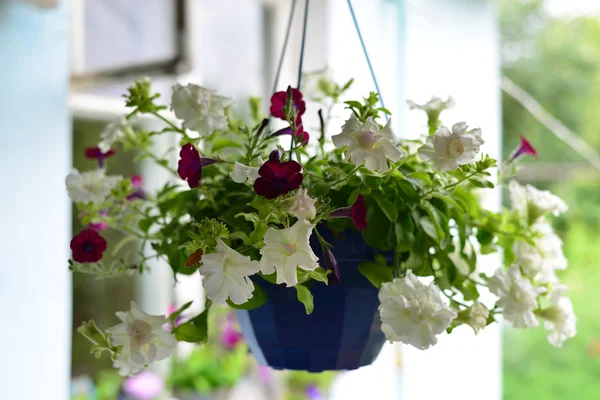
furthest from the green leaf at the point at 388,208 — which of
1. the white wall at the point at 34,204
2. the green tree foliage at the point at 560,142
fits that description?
the green tree foliage at the point at 560,142

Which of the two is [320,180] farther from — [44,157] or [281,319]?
[44,157]

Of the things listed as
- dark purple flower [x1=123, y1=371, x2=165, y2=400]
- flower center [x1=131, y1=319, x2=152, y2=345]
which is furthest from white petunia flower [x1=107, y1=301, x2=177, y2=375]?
dark purple flower [x1=123, y1=371, x2=165, y2=400]

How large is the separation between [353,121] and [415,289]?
17cm

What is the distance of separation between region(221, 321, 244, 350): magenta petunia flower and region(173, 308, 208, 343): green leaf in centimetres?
145

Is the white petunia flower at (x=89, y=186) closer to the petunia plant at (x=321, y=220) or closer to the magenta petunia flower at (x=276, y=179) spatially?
the petunia plant at (x=321, y=220)

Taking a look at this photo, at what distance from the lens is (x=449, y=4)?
1.45 meters

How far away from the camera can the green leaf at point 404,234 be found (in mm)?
625

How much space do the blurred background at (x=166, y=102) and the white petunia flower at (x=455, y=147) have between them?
0.33m

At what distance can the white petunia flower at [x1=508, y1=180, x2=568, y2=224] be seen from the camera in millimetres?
730

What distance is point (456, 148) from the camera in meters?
0.55

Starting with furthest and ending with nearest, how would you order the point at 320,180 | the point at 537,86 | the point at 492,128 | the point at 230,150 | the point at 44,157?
1. the point at 537,86
2. the point at 492,128
3. the point at 44,157
4. the point at 230,150
5. the point at 320,180

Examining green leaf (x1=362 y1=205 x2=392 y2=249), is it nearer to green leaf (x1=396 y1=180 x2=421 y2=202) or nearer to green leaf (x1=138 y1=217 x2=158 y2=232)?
green leaf (x1=396 y1=180 x2=421 y2=202)

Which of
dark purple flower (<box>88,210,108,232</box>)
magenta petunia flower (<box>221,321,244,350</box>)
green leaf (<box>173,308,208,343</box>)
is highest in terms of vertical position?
dark purple flower (<box>88,210,108,232</box>)

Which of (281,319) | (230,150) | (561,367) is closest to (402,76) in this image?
(230,150)
